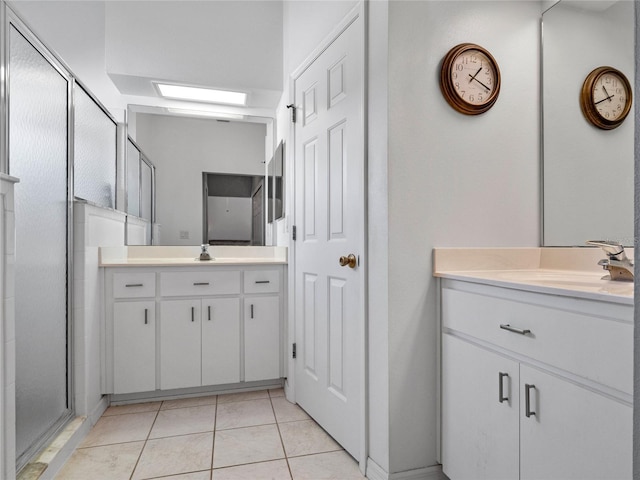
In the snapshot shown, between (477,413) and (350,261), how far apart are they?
75 cm

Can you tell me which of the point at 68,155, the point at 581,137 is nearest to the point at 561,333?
the point at 581,137

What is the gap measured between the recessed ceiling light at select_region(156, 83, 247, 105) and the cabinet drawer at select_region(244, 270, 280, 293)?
1405mm

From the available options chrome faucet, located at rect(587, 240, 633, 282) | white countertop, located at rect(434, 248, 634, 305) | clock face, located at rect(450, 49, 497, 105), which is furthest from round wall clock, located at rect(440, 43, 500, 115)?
chrome faucet, located at rect(587, 240, 633, 282)

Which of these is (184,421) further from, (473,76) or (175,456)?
(473,76)

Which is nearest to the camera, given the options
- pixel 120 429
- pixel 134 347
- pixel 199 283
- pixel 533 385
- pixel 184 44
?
pixel 533 385

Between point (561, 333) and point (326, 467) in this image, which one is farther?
point (326, 467)

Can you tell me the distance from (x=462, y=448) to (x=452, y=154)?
3.71 ft

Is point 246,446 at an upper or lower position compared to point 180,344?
lower

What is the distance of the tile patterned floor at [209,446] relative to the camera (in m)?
1.61

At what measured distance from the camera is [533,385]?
1082 millimetres

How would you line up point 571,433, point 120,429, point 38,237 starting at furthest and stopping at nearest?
point 120,429
point 38,237
point 571,433

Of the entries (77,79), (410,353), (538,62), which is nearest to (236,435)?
(410,353)

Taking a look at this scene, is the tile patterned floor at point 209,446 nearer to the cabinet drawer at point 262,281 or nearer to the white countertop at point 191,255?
the cabinet drawer at point 262,281

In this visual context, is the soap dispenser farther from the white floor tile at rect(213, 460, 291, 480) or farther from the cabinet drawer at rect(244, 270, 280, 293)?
the white floor tile at rect(213, 460, 291, 480)
